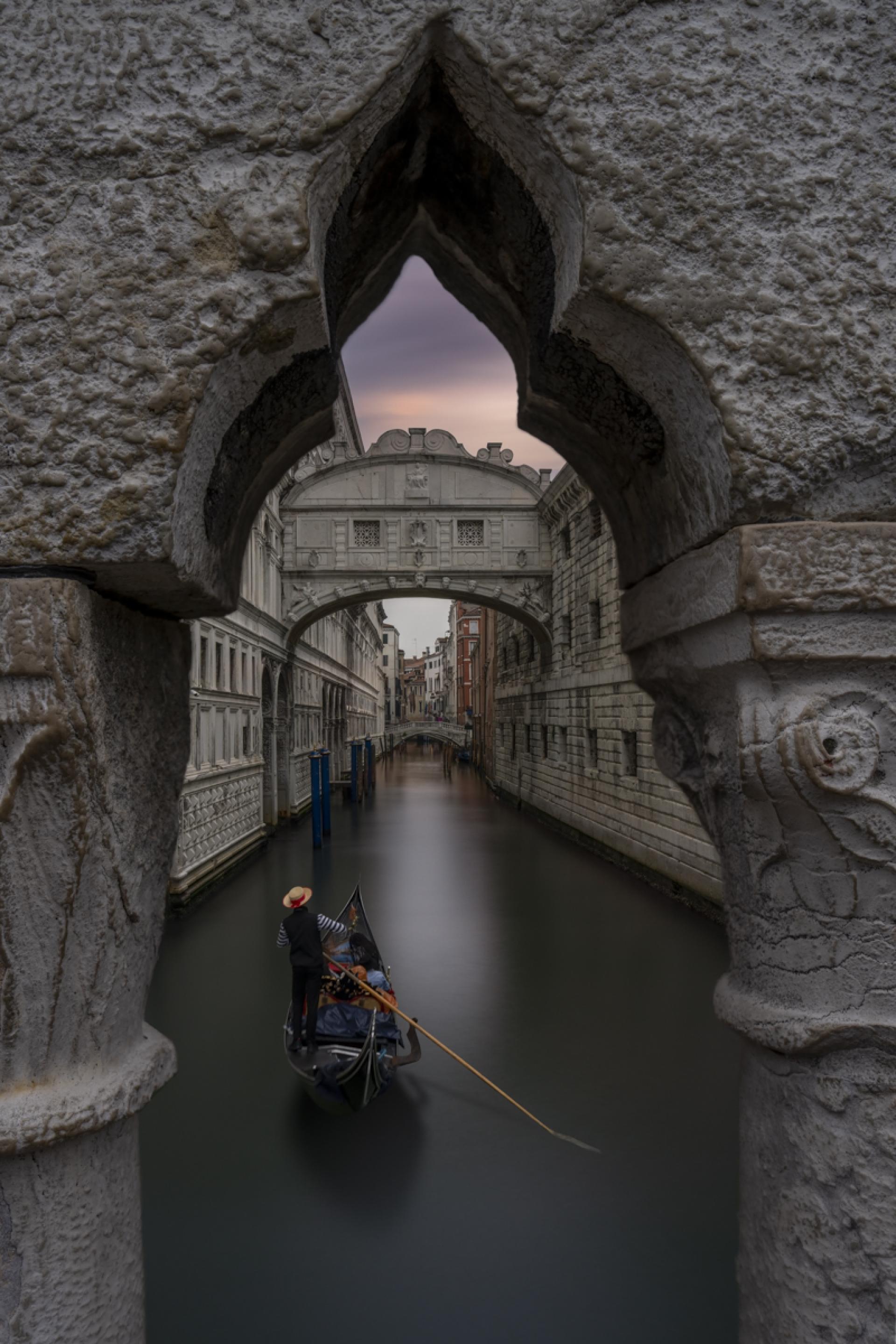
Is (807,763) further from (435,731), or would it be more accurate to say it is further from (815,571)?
(435,731)

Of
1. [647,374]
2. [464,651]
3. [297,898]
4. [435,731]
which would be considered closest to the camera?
[647,374]

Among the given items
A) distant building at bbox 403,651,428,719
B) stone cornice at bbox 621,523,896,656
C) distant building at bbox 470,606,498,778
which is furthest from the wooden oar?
distant building at bbox 403,651,428,719

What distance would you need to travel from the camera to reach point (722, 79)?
1489 mm

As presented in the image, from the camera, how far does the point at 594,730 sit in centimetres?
1451

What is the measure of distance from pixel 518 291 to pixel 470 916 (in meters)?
8.67

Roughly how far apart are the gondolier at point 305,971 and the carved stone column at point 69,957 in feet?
11.8

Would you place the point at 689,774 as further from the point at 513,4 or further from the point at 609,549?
the point at 609,549

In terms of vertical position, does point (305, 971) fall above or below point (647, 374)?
below

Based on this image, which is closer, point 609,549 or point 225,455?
point 225,455

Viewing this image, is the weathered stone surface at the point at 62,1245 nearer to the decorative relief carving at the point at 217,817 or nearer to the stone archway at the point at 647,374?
the stone archway at the point at 647,374

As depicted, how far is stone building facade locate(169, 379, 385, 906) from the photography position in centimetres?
1010

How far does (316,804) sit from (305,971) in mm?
9432

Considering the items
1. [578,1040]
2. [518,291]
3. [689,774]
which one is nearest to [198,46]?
[518,291]

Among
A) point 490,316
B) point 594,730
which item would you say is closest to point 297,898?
point 490,316
